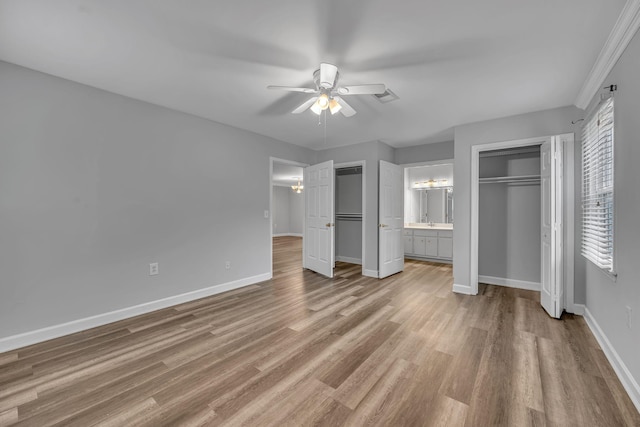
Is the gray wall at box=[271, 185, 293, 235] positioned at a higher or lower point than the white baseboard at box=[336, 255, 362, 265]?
higher

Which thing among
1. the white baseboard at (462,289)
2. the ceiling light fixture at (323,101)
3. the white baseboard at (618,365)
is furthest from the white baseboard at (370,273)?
the ceiling light fixture at (323,101)

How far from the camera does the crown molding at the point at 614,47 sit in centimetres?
170

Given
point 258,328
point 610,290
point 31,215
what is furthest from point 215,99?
point 610,290

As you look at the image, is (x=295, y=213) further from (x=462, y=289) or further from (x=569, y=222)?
(x=569, y=222)

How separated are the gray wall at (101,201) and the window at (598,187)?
424 cm

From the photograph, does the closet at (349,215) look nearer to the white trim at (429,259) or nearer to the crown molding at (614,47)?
the white trim at (429,259)

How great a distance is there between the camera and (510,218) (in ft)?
14.2

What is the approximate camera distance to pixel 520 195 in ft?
13.9

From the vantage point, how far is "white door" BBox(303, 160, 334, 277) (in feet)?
15.7

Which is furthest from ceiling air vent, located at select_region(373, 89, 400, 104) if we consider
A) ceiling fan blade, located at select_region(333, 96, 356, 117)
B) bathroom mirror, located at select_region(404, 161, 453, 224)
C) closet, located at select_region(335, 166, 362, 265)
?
bathroom mirror, located at select_region(404, 161, 453, 224)

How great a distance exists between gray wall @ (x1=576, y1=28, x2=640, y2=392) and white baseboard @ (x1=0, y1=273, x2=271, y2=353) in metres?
4.18

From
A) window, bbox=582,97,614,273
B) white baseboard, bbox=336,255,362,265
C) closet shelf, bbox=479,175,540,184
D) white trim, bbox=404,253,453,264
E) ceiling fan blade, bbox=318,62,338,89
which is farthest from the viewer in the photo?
white baseboard, bbox=336,255,362,265

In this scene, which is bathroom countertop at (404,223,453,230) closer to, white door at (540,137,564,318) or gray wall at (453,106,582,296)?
gray wall at (453,106,582,296)

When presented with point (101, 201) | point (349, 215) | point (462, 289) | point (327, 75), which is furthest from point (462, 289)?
point (101, 201)
